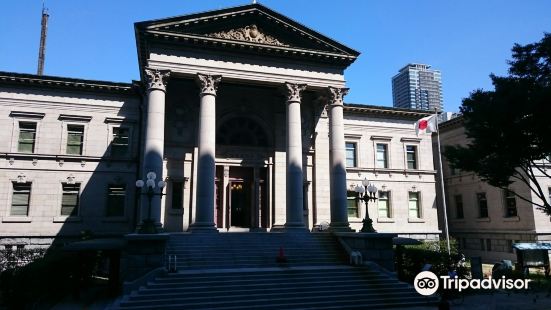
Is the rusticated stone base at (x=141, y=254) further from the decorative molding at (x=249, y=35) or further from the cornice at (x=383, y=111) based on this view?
the cornice at (x=383, y=111)

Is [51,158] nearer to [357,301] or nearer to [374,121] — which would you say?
[357,301]

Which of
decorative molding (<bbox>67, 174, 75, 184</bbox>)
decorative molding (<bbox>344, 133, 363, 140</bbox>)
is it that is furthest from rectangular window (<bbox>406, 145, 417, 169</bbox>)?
decorative molding (<bbox>67, 174, 75, 184</bbox>)

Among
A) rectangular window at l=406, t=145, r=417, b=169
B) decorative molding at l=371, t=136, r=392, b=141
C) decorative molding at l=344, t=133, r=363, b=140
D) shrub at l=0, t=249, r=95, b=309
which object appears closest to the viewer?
shrub at l=0, t=249, r=95, b=309

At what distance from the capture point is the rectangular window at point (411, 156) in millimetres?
37656

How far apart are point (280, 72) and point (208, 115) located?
19.0ft

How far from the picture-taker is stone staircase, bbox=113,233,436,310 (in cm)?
1603

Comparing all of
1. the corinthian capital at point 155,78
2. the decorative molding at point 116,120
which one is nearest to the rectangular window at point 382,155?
the corinthian capital at point 155,78

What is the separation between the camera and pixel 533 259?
3086 cm

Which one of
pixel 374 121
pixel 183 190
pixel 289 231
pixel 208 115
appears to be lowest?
pixel 289 231

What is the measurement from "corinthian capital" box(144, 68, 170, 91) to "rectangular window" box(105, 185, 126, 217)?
29.2 feet

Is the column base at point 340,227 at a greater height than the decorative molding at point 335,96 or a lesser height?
lesser

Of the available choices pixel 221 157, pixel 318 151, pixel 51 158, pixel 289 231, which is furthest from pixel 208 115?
pixel 51 158

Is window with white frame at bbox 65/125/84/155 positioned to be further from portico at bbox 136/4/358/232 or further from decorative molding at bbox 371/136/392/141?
decorative molding at bbox 371/136/392/141

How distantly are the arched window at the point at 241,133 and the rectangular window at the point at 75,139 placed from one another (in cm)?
969
